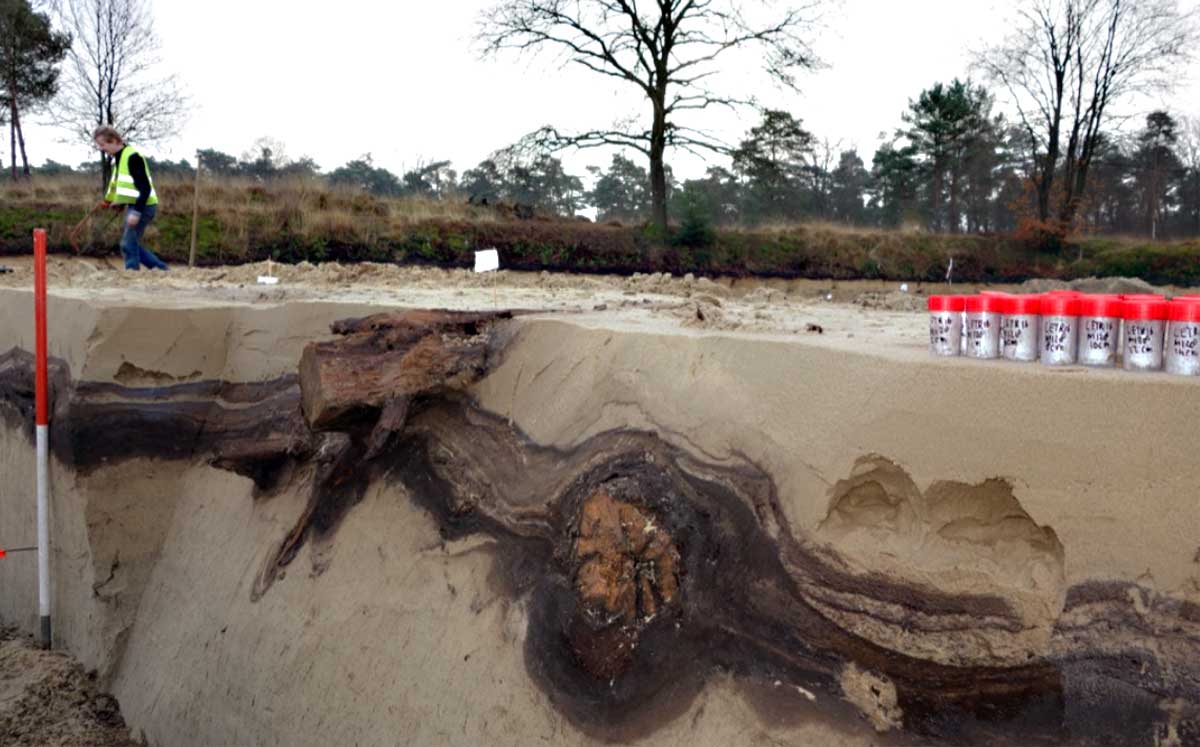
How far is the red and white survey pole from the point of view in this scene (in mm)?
4520

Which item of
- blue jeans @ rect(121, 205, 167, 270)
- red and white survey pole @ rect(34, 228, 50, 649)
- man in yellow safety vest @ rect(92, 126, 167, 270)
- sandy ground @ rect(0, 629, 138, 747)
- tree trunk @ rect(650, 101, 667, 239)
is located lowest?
sandy ground @ rect(0, 629, 138, 747)

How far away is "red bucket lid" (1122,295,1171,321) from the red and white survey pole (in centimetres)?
478

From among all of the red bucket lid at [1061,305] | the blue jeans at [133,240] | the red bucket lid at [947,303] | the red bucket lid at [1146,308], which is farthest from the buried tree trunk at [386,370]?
the blue jeans at [133,240]

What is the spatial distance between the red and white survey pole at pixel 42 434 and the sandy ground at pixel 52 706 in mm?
205

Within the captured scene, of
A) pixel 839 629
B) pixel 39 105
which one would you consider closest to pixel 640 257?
pixel 839 629

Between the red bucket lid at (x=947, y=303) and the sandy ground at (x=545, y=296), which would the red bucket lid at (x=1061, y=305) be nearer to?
the red bucket lid at (x=947, y=303)

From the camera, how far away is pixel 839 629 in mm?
2213

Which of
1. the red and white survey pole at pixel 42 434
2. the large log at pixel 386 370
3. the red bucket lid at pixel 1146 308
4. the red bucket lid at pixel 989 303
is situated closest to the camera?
the red bucket lid at pixel 1146 308

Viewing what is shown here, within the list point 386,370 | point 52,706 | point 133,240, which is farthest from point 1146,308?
point 133,240

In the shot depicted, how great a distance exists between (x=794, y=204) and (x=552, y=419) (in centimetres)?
2456

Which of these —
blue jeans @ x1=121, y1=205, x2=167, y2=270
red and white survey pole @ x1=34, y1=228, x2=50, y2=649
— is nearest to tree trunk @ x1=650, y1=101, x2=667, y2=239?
blue jeans @ x1=121, y1=205, x2=167, y2=270

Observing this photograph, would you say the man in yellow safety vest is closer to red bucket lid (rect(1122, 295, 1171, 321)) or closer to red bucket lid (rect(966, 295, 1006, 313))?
red bucket lid (rect(966, 295, 1006, 313))

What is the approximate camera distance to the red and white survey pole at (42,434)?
4.52m

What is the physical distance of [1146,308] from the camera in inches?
81.4
